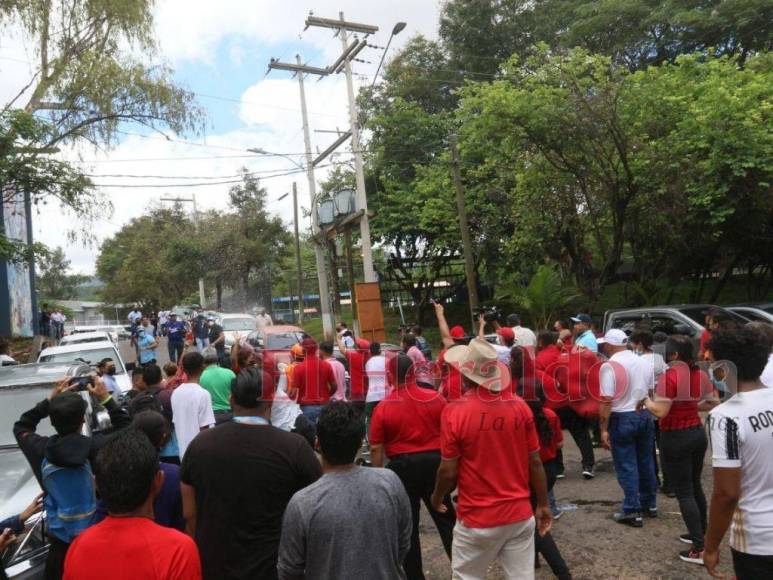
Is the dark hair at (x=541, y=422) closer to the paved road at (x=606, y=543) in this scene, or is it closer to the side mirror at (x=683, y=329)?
the paved road at (x=606, y=543)

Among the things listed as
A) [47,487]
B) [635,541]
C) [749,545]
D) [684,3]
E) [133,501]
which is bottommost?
[635,541]

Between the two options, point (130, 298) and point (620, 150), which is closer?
point (620, 150)

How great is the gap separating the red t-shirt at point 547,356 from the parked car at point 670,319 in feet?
17.5

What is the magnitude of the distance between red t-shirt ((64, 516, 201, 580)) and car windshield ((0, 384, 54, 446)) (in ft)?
11.9

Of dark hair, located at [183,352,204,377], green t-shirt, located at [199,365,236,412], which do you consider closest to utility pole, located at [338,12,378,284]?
green t-shirt, located at [199,365,236,412]

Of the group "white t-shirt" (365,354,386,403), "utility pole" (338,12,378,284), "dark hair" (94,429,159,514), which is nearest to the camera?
"dark hair" (94,429,159,514)

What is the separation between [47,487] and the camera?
3500 millimetres

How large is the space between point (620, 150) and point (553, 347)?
10.9 m

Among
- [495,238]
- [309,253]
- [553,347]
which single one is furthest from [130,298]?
[553,347]

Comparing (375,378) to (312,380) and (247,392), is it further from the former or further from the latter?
(247,392)

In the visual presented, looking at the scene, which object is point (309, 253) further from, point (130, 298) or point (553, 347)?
point (553, 347)

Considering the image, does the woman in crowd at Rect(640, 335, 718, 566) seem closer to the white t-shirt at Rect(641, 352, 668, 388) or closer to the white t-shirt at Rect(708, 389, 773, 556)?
the white t-shirt at Rect(641, 352, 668, 388)

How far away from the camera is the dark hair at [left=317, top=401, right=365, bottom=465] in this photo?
2.70 metres

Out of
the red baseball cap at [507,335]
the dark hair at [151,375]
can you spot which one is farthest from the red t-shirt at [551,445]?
the dark hair at [151,375]
